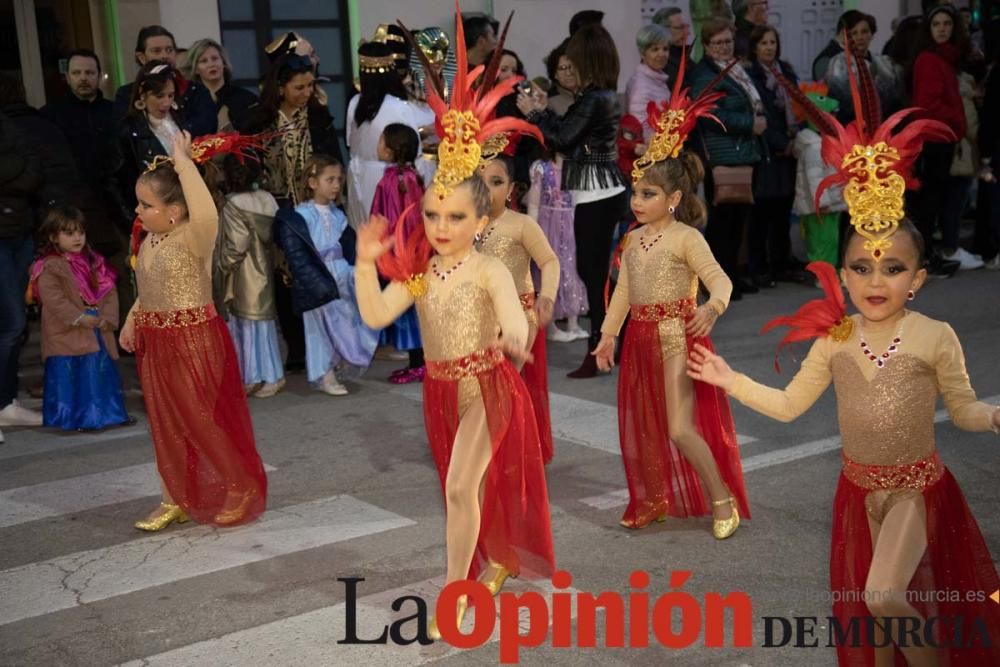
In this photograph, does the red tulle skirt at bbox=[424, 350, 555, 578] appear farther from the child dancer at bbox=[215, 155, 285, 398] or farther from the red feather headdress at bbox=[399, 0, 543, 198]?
the child dancer at bbox=[215, 155, 285, 398]

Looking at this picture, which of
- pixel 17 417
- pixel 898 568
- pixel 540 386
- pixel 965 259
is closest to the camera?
pixel 898 568

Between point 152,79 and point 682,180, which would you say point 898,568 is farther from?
point 152,79

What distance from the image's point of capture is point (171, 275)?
5621mm

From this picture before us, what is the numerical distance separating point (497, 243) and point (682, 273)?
103 centimetres

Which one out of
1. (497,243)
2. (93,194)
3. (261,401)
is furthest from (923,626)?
(93,194)

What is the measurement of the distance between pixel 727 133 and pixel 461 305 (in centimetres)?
631

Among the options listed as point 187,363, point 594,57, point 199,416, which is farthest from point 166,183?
point 594,57

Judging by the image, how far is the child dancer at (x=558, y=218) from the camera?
377 inches

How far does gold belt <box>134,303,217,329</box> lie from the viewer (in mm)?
5676

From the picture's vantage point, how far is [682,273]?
18.0 feet

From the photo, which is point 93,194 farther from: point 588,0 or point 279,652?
point 588,0

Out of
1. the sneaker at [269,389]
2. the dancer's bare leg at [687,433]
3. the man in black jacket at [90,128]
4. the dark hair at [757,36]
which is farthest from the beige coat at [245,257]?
the dark hair at [757,36]

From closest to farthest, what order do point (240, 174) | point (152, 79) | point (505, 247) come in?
point (505, 247), point (152, 79), point (240, 174)

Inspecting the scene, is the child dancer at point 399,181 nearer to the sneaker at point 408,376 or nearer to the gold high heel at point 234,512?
the sneaker at point 408,376
